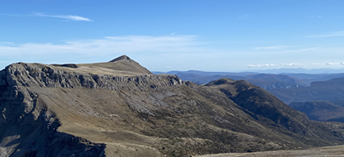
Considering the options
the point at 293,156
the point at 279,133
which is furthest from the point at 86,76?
the point at 279,133

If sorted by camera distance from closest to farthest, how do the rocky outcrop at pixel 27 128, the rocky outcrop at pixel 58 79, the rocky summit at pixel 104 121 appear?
the rocky outcrop at pixel 27 128 < the rocky summit at pixel 104 121 < the rocky outcrop at pixel 58 79

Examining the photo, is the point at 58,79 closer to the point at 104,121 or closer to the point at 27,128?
the point at 27,128

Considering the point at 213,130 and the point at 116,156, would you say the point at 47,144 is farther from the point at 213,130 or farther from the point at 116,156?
the point at 213,130

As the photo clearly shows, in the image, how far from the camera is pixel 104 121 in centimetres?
12612

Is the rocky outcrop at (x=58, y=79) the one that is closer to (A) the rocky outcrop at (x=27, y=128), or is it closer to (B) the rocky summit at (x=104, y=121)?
(B) the rocky summit at (x=104, y=121)

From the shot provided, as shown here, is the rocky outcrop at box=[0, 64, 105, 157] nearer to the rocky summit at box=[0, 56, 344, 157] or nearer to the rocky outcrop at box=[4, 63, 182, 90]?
the rocky summit at box=[0, 56, 344, 157]

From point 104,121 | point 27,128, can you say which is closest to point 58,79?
point 27,128

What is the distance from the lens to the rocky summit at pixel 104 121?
101m

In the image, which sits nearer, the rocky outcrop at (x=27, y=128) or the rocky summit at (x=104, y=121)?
the rocky outcrop at (x=27, y=128)

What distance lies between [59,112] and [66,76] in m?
32.5

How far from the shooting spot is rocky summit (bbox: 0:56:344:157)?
10138 centimetres

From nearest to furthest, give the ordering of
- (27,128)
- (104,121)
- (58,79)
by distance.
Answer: (27,128) → (104,121) → (58,79)

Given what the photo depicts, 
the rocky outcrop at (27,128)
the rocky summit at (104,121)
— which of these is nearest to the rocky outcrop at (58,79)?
the rocky summit at (104,121)

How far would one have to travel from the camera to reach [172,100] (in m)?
185
